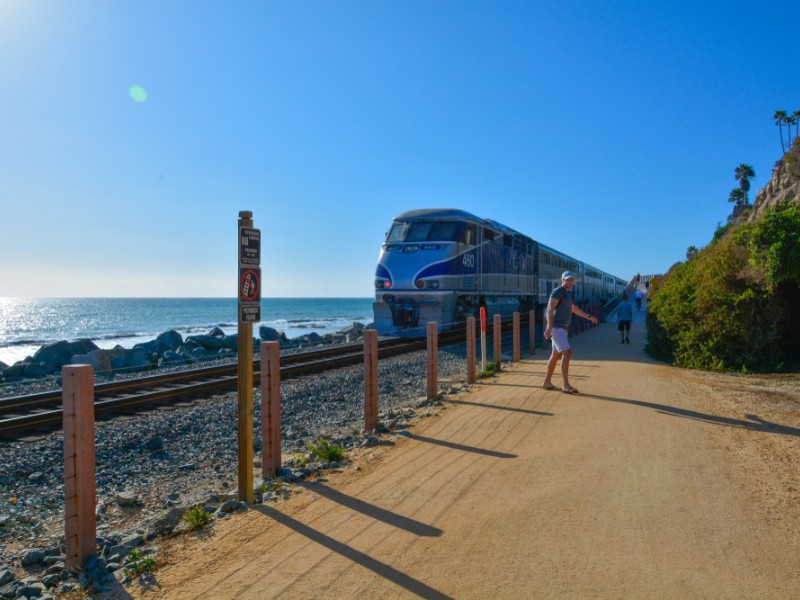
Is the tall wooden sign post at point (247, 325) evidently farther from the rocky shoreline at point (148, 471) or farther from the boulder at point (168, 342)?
the boulder at point (168, 342)

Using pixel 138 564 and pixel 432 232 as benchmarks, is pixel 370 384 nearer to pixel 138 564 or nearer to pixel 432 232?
pixel 138 564

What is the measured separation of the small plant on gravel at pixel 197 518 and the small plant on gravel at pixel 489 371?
720cm

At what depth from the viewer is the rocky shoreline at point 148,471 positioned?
12.5ft

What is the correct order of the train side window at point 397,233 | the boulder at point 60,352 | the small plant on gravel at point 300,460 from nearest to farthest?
the small plant on gravel at point 300,460
the train side window at point 397,233
the boulder at point 60,352

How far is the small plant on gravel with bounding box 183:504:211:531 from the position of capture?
13.3ft

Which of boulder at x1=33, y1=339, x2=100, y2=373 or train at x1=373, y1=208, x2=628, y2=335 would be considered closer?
train at x1=373, y1=208, x2=628, y2=335

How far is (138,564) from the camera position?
347 centimetres

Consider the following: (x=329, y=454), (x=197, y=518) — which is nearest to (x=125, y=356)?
(x=329, y=454)

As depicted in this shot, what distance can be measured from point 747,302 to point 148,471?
10433 mm

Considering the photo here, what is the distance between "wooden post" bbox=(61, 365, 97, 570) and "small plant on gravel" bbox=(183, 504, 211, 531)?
0.63 meters

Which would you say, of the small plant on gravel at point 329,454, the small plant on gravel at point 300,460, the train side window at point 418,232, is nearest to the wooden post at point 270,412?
the small plant on gravel at point 300,460

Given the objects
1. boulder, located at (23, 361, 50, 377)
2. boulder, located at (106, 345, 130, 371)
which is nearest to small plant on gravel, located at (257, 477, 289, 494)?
boulder, located at (106, 345, 130, 371)

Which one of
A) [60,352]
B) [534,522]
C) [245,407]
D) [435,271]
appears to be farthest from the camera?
[60,352]

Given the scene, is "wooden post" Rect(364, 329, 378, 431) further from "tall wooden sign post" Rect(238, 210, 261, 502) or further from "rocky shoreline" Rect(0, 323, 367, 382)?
"rocky shoreline" Rect(0, 323, 367, 382)
